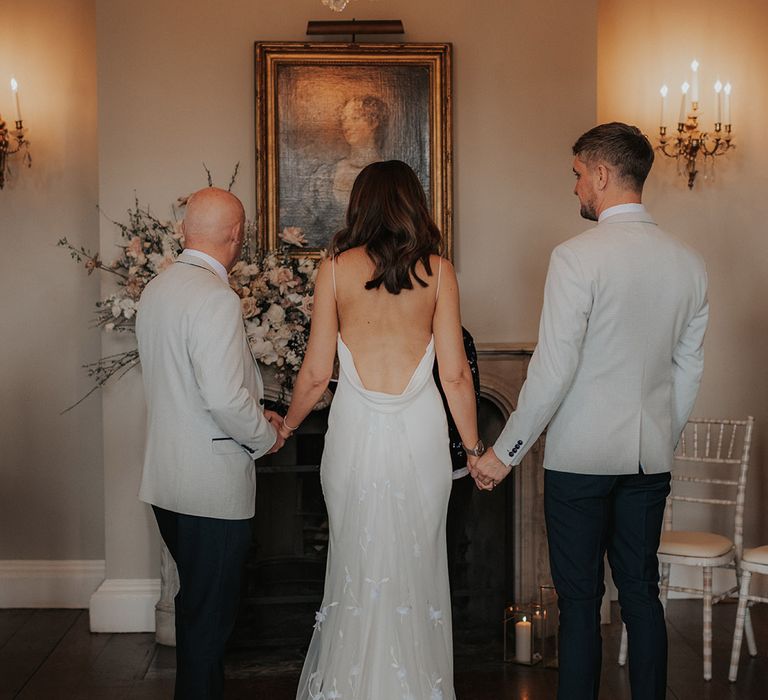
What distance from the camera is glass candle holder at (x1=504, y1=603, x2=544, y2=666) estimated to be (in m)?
3.94

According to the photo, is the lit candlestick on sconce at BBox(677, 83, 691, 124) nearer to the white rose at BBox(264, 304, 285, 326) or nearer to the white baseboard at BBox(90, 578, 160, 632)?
the white rose at BBox(264, 304, 285, 326)

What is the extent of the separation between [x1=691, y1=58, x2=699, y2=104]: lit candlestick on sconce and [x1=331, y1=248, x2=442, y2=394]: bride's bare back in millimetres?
2313

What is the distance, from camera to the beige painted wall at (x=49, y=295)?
468cm

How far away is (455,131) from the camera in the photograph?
4.46m

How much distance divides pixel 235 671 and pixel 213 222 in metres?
2.03

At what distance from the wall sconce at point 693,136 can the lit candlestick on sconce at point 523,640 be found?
7.63 ft

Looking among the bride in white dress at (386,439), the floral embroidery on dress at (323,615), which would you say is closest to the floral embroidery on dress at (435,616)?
the bride in white dress at (386,439)

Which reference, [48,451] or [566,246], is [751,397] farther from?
[48,451]

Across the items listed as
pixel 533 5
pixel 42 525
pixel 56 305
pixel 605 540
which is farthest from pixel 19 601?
pixel 533 5

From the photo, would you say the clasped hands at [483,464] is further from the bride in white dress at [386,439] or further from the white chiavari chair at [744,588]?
the white chiavari chair at [744,588]

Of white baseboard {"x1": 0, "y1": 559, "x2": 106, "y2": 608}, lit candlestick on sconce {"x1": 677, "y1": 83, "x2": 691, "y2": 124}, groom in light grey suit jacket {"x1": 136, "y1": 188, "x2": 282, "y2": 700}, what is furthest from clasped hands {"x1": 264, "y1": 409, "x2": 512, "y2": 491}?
lit candlestick on sconce {"x1": 677, "y1": 83, "x2": 691, "y2": 124}

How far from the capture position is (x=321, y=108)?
14.4 ft

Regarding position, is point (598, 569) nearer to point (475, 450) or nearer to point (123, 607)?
point (475, 450)

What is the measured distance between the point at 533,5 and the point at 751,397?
87.4 inches
